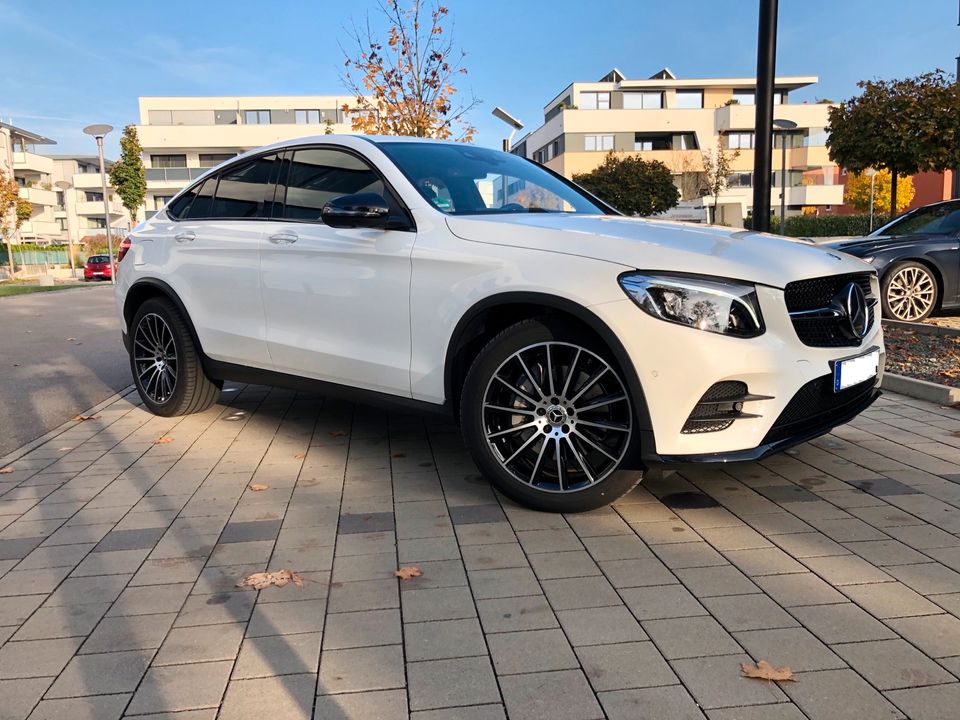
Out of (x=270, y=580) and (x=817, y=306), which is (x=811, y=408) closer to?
(x=817, y=306)

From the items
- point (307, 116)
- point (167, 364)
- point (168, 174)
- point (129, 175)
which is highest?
point (307, 116)

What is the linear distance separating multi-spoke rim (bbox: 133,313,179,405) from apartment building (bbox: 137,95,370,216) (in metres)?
49.8

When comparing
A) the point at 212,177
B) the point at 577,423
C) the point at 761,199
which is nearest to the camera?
the point at 577,423

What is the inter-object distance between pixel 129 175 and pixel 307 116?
1085 inches

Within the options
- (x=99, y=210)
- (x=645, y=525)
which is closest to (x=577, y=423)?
(x=645, y=525)

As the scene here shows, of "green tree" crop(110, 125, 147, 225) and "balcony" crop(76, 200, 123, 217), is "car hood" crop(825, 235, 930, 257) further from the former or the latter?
"balcony" crop(76, 200, 123, 217)

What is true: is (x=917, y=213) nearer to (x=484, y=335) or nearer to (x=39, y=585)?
(x=484, y=335)

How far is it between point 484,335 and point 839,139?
14251 mm

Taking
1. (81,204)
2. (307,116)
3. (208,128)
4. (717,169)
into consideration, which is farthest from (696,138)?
(81,204)

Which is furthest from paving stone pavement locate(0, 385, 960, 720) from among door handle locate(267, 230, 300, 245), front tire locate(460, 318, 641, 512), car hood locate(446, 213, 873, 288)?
door handle locate(267, 230, 300, 245)

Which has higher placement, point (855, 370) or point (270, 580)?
point (855, 370)

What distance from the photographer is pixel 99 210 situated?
73188 millimetres

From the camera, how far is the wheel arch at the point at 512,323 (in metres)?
3.31

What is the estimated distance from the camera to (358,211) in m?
3.99
